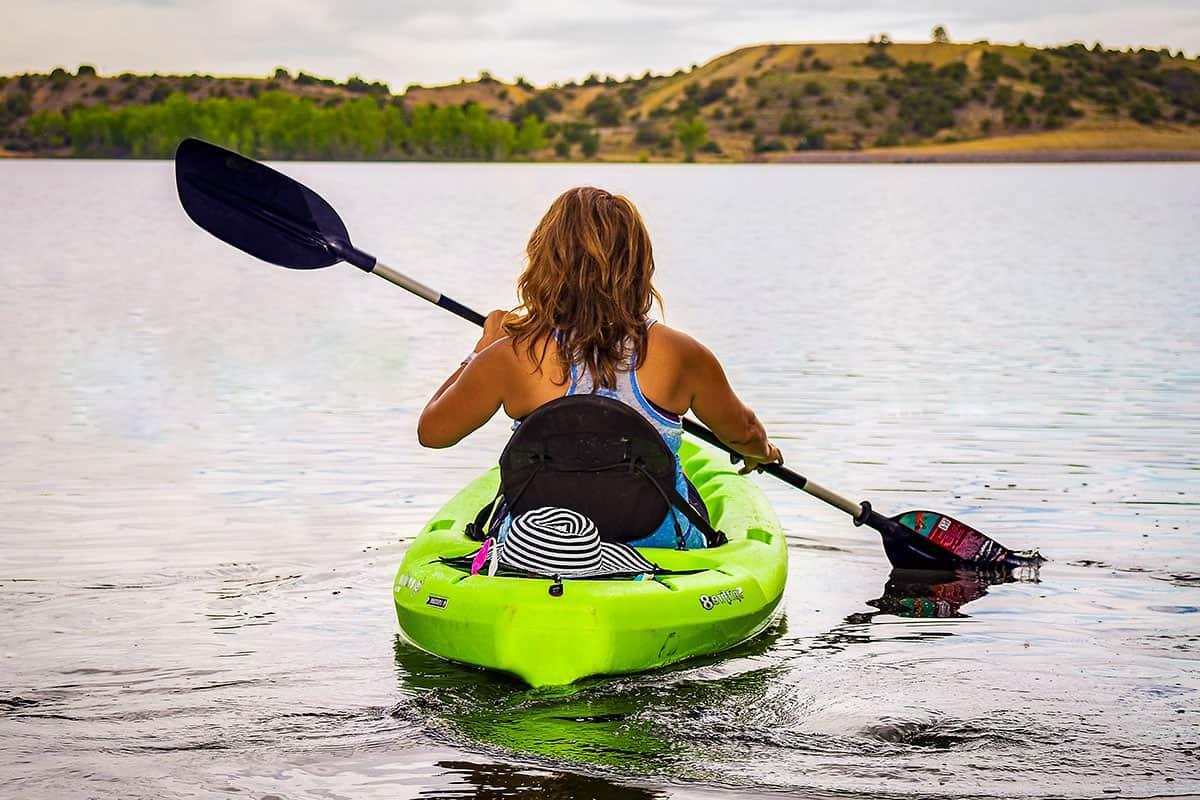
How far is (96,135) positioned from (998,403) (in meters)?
127

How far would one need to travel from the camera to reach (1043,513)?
29.1 feet

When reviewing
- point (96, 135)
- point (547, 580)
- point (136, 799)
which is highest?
point (96, 135)

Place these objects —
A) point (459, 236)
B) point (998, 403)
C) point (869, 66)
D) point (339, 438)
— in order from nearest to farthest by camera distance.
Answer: point (339, 438), point (998, 403), point (459, 236), point (869, 66)

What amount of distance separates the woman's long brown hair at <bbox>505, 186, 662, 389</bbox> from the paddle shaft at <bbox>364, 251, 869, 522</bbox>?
4.67 ft

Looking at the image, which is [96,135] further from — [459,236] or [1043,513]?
[1043,513]

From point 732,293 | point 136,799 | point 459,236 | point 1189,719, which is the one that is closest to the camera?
point 136,799

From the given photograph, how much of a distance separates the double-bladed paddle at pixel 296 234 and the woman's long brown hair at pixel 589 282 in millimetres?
2477

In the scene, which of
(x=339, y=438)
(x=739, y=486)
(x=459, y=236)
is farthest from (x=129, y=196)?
(x=739, y=486)

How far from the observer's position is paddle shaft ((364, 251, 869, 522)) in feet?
23.6

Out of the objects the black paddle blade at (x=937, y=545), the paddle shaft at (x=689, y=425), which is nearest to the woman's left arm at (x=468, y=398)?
the paddle shaft at (x=689, y=425)

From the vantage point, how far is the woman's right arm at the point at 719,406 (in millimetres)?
5617

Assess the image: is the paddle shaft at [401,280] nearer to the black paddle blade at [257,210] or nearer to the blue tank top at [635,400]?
the black paddle blade at [257,210]

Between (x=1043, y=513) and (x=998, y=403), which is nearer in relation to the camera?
(x=1043, y=513)

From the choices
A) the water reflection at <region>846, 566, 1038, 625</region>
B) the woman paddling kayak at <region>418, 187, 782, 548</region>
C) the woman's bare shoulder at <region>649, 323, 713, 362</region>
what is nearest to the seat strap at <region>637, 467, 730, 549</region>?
the woman paddling kayak at <region>418, 187, 782, 548</region>
